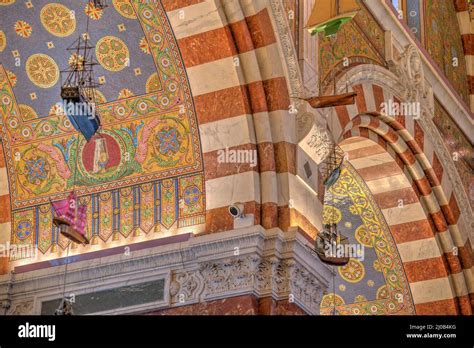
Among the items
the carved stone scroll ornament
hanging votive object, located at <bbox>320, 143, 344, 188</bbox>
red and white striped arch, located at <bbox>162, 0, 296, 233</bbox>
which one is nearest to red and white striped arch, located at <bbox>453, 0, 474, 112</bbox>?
hanging votive object, located at <bbox>320, 143, 344, 188</bbox>

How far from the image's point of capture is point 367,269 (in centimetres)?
1530

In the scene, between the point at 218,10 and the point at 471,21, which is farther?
the point at 471,21

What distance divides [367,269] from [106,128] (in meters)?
4.32

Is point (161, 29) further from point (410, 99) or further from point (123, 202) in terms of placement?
point (410, 99)

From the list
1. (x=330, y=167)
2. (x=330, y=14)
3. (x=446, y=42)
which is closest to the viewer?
(x=330, y=14)

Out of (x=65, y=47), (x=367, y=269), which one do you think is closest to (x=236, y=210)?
(x=65, y=47)

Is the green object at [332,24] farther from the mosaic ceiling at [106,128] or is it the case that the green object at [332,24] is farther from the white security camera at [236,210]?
the white security camera at [236,210]

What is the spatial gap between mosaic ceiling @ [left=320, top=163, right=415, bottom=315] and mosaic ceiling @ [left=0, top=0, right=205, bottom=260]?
3630 millimetres

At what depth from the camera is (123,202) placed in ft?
40.0

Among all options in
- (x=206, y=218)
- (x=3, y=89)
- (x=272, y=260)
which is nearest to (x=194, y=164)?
(x=206, y=218)

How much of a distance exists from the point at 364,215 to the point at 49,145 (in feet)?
14.3

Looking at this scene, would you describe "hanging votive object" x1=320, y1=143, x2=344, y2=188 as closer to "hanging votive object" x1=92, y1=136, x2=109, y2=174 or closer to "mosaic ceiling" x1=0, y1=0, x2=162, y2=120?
"mosaic ceiling" x1=0, y1=0, x2=162, y2=120

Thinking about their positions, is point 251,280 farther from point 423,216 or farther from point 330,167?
point 423,216

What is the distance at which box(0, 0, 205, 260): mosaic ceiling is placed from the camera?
11805 mm
